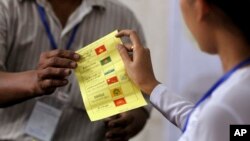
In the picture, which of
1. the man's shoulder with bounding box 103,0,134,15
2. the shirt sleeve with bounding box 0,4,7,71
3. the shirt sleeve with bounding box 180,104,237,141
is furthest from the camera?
the man's shoulder with bounding box 103,0,134,15

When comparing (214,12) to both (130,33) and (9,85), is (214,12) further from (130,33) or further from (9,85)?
(9,85)

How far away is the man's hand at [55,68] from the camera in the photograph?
4.94ft

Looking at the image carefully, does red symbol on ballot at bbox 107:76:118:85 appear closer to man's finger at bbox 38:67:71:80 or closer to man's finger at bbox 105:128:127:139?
man's finger at bbox 38:67:71:80

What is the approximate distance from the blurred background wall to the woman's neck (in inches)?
58.5

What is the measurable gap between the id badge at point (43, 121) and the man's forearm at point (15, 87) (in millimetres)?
144

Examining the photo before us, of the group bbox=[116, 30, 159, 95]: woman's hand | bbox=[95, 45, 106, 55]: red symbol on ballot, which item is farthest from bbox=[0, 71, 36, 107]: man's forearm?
bbox=[116, 30, 159, 95]: woman's hand

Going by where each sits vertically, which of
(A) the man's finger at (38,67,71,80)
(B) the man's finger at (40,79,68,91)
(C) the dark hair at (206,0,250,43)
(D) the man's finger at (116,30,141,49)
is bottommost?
(B) the man's finger at (40,79,68,91)

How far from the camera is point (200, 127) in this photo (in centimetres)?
103

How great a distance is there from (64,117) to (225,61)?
2.96 ft

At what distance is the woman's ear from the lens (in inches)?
42.1

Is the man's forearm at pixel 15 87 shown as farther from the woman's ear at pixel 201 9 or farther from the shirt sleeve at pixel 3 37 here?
the woman's ear at pixel 201 9

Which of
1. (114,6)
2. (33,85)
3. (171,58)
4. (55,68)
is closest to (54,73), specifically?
(55,68)

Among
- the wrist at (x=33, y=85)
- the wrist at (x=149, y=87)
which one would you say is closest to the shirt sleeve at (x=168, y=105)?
the wrist at (x=149, y=87)

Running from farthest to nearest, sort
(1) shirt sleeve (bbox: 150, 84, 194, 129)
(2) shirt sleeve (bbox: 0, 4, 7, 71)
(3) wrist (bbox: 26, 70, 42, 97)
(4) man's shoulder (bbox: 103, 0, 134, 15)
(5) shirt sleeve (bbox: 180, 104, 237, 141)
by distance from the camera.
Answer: (4) man's shoulder (bbox: 103, 0, 134, 15)
(2) shirt sleeve (bbox: 0, 4, 7, 71)
(3) wrist (bbox: 26, 70, 42, 97)
(1) shirt sleeve (bbox: 150, 84, 194, 129)
(5) shirt sleeve (bbox: 180, 104, 237, 141)
